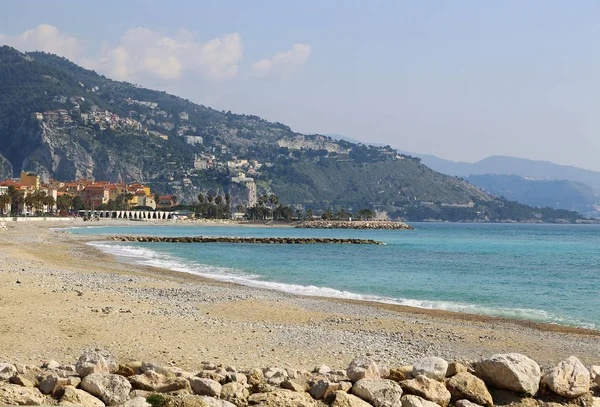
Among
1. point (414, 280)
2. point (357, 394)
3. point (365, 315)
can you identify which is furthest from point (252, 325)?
point (414, 280)

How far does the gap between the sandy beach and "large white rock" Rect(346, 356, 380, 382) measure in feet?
6.41

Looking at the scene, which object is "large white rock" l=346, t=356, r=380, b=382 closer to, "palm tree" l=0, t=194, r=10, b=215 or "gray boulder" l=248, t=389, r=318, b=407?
"gray boulder" l=248, t=389, r=318, b=407

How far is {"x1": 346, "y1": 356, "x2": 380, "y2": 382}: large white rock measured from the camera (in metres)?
9.03

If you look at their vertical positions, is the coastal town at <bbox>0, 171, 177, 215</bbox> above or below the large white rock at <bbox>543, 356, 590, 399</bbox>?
above

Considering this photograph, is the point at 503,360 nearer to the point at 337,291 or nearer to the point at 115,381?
the point at 115,381

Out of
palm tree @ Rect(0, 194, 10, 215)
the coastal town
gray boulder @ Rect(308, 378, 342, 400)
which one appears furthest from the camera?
the coastal town

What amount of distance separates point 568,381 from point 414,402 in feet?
8.04

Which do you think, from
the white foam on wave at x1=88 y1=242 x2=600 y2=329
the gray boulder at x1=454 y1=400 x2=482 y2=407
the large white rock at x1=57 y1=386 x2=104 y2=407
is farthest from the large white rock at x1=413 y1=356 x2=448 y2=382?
the white foam on wave at x1=88 y1=242 x2=600 y2=329

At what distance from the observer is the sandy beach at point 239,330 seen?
39.2 ft

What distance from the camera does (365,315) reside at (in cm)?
1905

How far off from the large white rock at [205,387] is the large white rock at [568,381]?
4637 mm

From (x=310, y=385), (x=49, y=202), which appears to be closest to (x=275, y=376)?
(x=310, y=385)

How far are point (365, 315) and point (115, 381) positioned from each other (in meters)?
11.5

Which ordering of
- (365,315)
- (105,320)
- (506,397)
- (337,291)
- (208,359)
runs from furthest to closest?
(337,291), (365,315), (105,320), (208,359), (506,397)
